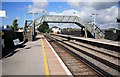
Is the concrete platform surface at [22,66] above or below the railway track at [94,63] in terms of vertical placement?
above

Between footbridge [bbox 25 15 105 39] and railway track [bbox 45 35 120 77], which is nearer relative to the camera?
railway track [bbox 45 35 120 77]

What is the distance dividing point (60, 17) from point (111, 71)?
53023 millimetres

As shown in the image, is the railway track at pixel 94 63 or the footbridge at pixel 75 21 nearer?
the railway track at pixel 94 63

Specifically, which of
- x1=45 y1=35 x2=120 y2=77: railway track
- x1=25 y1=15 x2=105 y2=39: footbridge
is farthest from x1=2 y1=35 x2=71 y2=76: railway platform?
x1=25 y1=15 x2=105 y2=39: footbridge

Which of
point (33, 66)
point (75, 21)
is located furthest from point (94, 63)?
point (75, 21)

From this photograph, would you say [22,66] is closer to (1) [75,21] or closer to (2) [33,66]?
(2) [33,66]

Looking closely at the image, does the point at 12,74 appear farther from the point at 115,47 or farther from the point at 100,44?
the point at 100,44

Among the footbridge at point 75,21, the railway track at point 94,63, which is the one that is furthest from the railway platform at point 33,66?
A: the footbridge at point 75,21

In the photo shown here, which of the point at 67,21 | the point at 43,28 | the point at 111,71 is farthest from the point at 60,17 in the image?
the point at 43,28

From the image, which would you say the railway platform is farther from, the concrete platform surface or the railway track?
the railway track

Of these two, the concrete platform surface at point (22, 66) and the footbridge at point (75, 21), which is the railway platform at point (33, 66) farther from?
the footbridge at point (75, 21)

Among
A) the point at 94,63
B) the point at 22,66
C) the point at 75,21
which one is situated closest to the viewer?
the point at 22,66

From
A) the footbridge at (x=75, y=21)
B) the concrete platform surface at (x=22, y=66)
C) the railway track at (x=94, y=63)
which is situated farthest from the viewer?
the footbridge at (x=75, y=21)

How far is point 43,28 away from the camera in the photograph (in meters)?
194
